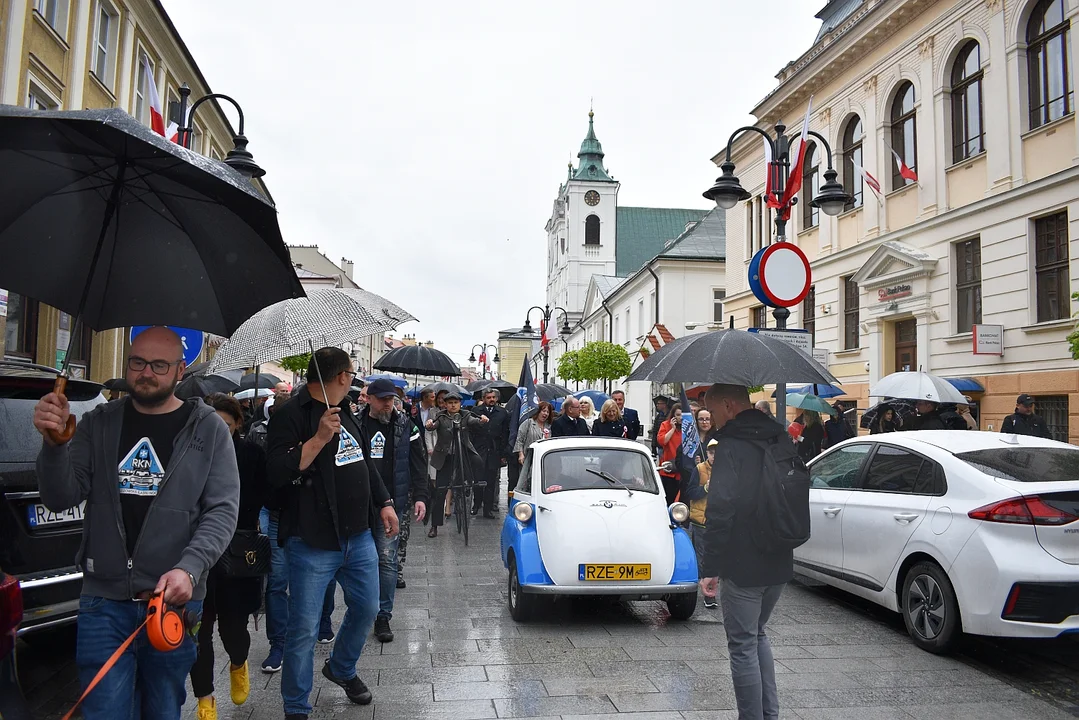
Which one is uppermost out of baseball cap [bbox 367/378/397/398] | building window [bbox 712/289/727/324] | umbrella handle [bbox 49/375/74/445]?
building window [bbox 712/289/727/324]

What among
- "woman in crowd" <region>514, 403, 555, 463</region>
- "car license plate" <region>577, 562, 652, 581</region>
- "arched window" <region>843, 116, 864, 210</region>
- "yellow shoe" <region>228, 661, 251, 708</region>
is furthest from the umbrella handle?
"arched window" <region>843, 116, 864, 210</region>

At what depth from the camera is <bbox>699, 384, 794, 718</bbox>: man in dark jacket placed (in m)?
4.30

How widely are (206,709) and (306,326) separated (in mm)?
2146

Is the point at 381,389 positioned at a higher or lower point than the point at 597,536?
higher

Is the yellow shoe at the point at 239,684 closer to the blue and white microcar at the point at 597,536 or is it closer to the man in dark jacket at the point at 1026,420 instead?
the blue and white microcar at the point at 597,536

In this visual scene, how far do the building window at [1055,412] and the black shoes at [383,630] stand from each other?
14.2 m

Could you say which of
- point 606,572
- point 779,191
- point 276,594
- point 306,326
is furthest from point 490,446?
point 306,326

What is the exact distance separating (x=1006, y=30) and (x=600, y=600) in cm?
1632

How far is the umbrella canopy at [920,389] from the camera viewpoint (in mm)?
11734

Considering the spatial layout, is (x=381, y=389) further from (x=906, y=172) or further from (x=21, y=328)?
(x=906, y=172)

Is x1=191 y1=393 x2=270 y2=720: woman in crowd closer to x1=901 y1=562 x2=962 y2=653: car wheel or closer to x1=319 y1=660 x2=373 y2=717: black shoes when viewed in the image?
x1=319 y1=660 x2=373 y2=717: black shoes

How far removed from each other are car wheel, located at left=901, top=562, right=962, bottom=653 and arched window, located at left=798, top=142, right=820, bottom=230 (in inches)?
857

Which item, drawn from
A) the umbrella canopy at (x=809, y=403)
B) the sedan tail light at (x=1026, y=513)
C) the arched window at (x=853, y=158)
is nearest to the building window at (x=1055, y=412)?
the umbrella canopy at (x=809, y=403)

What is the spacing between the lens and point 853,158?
24.6 metres
